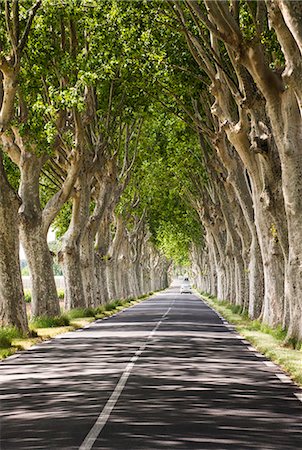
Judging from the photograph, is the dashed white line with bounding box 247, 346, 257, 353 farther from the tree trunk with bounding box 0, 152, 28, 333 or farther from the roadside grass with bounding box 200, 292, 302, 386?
the tree trunk with bounding box 0, 152, 28, 333

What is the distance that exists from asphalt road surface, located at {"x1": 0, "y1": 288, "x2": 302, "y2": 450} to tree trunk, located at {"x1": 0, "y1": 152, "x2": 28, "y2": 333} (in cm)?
274

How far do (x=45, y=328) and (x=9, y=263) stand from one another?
18.9 feet

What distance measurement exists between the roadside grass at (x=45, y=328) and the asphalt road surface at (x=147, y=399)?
661 mm

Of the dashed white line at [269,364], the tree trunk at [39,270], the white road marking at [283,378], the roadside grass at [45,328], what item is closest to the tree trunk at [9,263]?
the roadside grass at [45,328]

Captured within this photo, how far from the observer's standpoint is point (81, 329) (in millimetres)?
29656

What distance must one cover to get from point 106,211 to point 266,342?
1030 inches

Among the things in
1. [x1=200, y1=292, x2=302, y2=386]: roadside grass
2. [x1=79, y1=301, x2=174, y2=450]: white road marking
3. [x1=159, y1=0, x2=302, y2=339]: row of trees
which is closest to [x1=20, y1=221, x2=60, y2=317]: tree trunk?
[x1=200, y1=292, x2=302, y2=386]: roadside grass

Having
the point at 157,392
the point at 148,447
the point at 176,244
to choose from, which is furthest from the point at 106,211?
the point at 176,244

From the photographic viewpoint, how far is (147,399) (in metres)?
12.4

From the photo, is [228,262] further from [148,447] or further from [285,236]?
[148,447]

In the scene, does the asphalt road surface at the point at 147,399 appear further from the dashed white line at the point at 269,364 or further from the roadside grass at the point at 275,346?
the roadside grass at the point at 275,346

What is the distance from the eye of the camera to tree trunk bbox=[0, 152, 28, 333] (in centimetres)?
2430

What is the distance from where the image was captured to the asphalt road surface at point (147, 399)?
9336 mm

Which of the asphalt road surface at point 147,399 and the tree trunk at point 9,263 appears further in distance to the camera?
the tree trunk at point 9,263
